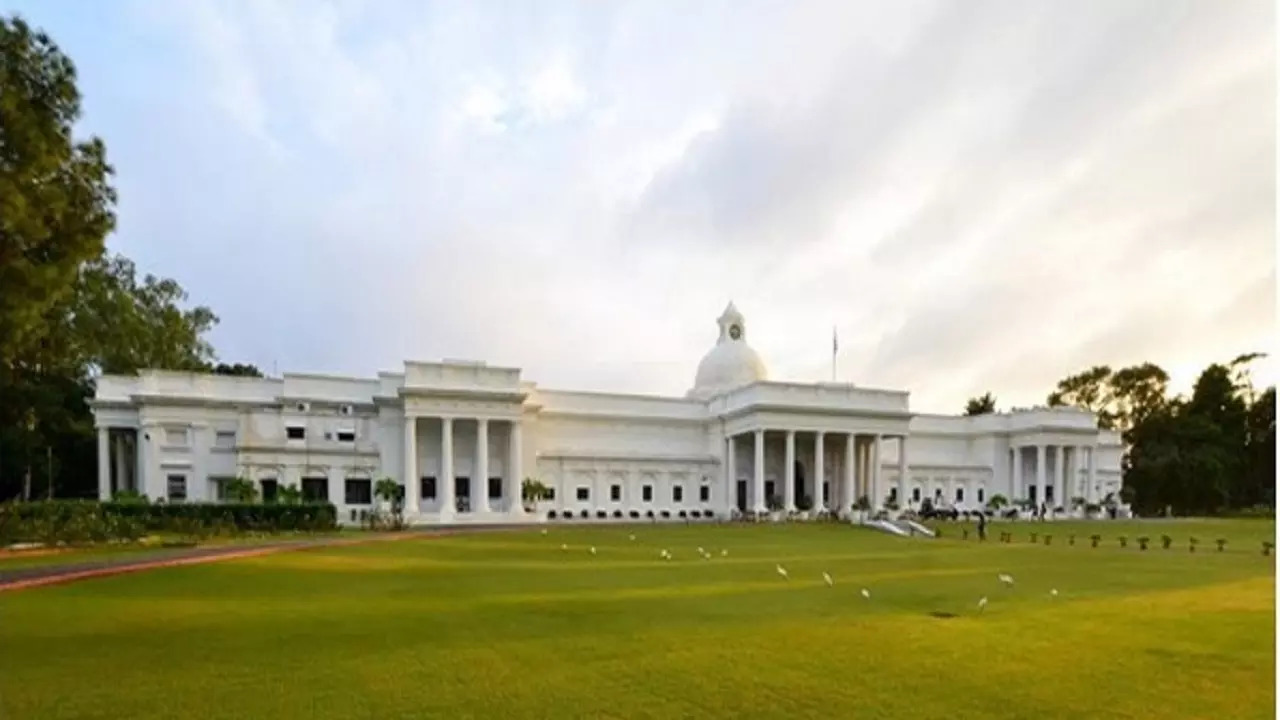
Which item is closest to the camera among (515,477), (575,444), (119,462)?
(119,462)

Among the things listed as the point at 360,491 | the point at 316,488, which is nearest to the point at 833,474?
the point at 360,491

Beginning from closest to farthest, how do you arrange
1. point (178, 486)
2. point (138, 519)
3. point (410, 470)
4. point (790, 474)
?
1. point (138, 519)
2. point (178, 486)
3. point (410, 470)
4. point (790, 474)

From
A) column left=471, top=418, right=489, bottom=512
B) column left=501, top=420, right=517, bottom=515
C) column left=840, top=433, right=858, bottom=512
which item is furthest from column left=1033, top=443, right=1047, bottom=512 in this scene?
column left=471, top=418, right=489, bottom=512

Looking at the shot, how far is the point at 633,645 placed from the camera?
998cm

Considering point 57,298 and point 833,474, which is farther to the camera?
point 833,474

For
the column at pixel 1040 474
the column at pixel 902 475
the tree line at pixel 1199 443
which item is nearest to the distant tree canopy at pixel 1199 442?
the tree line at pixel 1199 443

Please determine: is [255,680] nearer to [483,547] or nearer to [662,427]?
[483,547]

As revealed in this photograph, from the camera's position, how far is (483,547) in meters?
29.1

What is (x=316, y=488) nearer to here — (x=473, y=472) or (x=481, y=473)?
(x=473, y=472)

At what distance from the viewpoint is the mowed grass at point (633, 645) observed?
7477 mm

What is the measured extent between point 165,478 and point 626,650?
165 ft

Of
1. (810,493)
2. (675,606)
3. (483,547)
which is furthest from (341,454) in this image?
(675,606)

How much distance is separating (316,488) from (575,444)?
1768 centimetres

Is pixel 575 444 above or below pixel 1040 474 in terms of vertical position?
above
